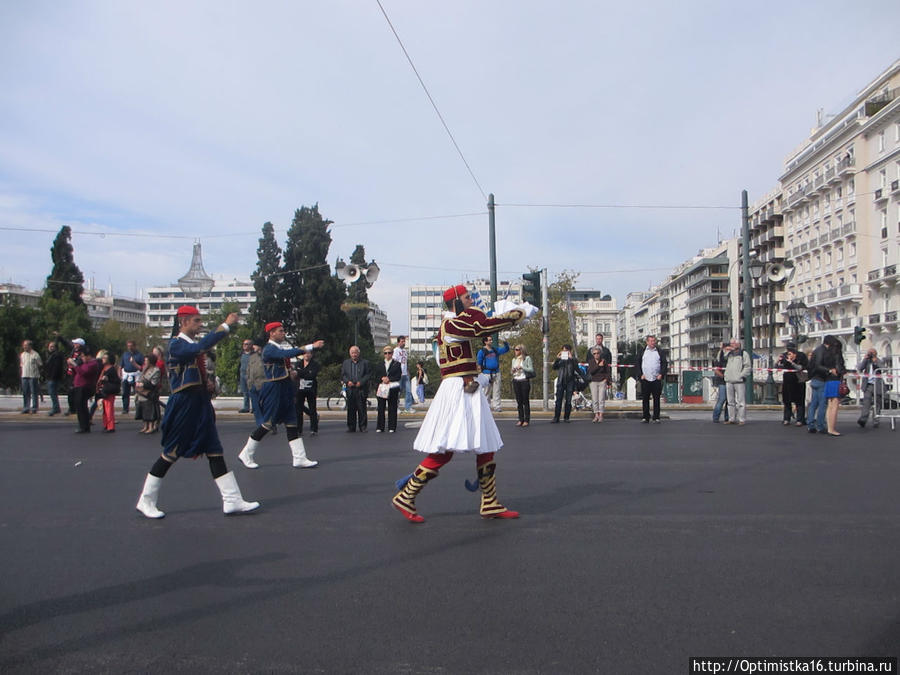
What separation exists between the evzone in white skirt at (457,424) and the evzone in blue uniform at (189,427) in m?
1.84

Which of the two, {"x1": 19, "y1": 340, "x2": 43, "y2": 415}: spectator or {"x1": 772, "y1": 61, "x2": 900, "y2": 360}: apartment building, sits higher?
{"x1": 772, "y1": 61, "x2": 900, "y2": 360}: apartment building

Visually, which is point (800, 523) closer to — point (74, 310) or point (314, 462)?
point (314, 462)

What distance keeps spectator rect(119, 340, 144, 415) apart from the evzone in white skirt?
13701mm

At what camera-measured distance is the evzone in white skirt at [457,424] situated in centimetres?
652

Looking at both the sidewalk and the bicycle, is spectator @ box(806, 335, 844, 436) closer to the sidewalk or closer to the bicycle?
the sidewalk

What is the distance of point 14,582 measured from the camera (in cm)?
492

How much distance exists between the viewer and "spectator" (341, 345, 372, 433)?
1571 cm

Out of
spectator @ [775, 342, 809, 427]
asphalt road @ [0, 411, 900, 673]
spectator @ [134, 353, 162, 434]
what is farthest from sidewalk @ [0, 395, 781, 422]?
asphalt road @ [0, 411, 900, 673]

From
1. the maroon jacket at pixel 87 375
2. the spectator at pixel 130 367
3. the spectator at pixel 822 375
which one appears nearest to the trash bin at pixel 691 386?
the spectator at pixel 822 375

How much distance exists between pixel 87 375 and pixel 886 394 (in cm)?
1768

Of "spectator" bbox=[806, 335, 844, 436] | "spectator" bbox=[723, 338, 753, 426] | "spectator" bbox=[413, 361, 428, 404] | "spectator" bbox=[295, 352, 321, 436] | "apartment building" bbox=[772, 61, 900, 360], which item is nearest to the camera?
"spectator" bbox=[806, 335, 844, 436]

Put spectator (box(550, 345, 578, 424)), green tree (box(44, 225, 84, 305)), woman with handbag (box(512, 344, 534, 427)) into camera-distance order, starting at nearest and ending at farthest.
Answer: woman with handbag (box(512, 344, 534, 427))
spectator (box(550, 345, 578, 424))
green tree (box(44, 225, 84, 305))

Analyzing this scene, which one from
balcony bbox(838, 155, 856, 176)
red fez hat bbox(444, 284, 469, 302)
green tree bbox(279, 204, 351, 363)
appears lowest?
red fez hat bbox(444, 284, 469, 302)

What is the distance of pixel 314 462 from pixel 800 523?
20.1ft
